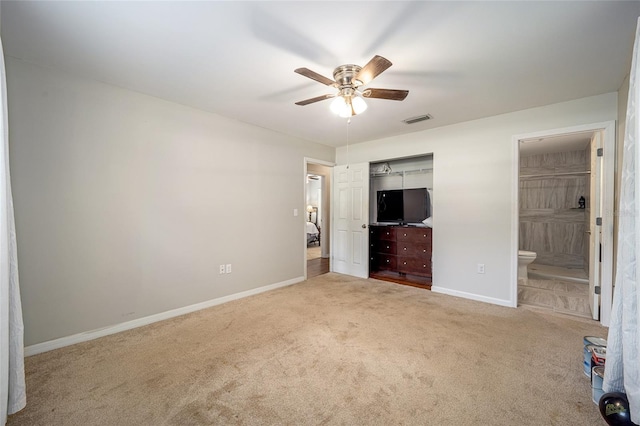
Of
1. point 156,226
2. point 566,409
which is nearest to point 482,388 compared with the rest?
point 566,409

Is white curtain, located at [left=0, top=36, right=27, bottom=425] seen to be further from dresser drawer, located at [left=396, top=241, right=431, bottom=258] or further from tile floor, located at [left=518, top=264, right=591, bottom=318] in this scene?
tile floor, located at [left=518, top=264, right=591, bottom=318]

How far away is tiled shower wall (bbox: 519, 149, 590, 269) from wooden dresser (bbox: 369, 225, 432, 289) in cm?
295

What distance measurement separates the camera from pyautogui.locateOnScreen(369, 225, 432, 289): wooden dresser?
4.44m

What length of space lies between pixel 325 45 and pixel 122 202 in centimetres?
243

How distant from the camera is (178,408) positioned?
162cm

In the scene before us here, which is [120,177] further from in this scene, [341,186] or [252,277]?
[341,186]

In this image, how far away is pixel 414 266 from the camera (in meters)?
4.56

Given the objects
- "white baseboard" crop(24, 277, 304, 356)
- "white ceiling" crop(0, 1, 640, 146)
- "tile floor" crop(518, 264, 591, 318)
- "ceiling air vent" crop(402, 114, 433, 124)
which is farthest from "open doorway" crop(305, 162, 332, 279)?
"tile floor" crop(518, 264, 591, 318)

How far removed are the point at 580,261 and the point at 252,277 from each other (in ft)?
20.8

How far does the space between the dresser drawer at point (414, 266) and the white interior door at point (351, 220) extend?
62 centimetres

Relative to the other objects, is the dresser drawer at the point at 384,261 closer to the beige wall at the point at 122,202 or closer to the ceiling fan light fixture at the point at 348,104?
the beige wall at the point at 122,202

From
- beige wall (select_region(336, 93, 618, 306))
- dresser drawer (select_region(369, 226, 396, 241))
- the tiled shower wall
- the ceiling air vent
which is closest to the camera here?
beige wall (select_region(336, 93, 618, 306))

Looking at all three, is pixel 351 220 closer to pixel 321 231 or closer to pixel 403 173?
pixel 403 173

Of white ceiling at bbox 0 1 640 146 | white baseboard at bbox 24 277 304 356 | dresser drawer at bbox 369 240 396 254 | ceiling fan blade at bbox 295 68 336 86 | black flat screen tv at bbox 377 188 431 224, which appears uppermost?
white ceiling at bbox 0 1 640 146
